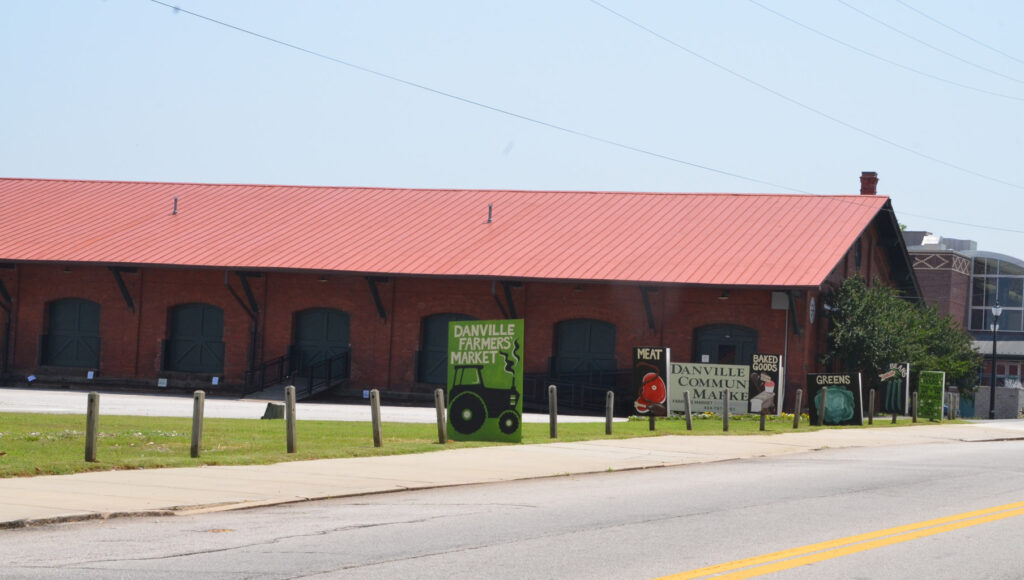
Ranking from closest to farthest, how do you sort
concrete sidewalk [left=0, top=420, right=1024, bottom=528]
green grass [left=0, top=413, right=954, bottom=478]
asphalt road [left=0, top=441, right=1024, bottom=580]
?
1. asphalt road [left=0, top=441, right=1024, bottom=580]
2. concrete sidewalk [left=0, top=420, right=1024, bottom=528]
3. green grass [left=0, top=413, right=954, bottom=478]

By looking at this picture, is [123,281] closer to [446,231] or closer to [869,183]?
[446,231]

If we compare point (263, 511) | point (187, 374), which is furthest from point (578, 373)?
point (263, 511)

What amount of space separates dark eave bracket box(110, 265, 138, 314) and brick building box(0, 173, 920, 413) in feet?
0.51

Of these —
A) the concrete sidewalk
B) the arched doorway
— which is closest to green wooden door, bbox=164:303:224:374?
the arched doorway

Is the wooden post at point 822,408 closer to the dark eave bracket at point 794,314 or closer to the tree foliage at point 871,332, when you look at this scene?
the dark eave bracket at point 794,314

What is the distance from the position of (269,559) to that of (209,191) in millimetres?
38726

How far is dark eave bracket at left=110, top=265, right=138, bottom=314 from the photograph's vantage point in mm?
39750

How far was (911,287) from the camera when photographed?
48.0 meters

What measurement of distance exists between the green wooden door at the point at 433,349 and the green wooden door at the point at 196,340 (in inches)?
258

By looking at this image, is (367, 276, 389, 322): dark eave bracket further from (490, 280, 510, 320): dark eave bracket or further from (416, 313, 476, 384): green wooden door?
(490, 280, 510, 320): dark eave bracket

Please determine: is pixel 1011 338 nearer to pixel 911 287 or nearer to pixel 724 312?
pixel 911 287

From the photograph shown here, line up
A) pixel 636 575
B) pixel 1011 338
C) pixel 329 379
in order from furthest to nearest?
pixel 1011 338 < pixel 329 379 < pixel 636 575

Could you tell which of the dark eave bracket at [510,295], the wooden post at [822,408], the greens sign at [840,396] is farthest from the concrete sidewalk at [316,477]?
the dark eave bracket at [510,295]

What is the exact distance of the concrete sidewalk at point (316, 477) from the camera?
11.2 metres
